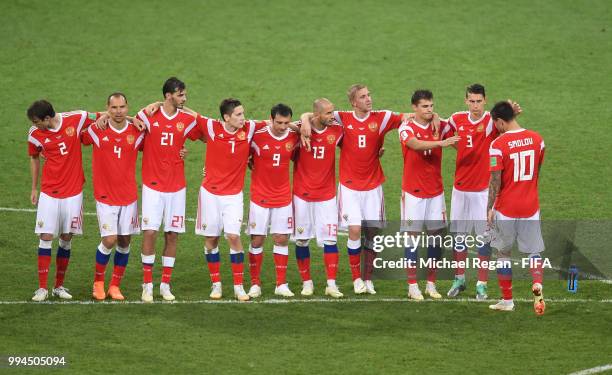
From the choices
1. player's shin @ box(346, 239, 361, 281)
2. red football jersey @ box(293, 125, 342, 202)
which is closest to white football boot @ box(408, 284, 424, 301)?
player's shin @ box(346, 239, 361, 281)

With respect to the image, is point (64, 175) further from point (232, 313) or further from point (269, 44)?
point (269, 44)

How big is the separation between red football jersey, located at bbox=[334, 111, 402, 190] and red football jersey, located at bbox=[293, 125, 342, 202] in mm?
138

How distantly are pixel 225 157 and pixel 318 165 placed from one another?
3.57 feet

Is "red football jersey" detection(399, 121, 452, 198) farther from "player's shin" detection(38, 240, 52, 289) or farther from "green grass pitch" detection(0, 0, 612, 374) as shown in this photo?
Answer: "player's shin" detection(38, 240, 52, 289)

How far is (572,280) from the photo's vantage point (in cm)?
1416

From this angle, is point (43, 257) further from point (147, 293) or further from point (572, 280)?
point (572, 280)

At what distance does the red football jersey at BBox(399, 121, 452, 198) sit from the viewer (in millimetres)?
13883

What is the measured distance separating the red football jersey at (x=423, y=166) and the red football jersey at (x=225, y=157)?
1.82 metres

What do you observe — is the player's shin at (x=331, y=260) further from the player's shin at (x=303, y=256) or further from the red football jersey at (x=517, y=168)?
the red football jersey at (x=517, y=168)

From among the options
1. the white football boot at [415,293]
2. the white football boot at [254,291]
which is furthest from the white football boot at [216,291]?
the white football boot at [415,293]

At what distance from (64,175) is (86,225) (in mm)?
3476

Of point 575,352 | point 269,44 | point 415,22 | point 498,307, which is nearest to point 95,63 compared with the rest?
point 269,44

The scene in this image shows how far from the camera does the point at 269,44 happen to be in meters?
24.7

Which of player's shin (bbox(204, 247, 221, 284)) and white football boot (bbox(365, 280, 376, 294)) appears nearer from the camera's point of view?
player's shin (bbox(204, 247, 221, 284))
